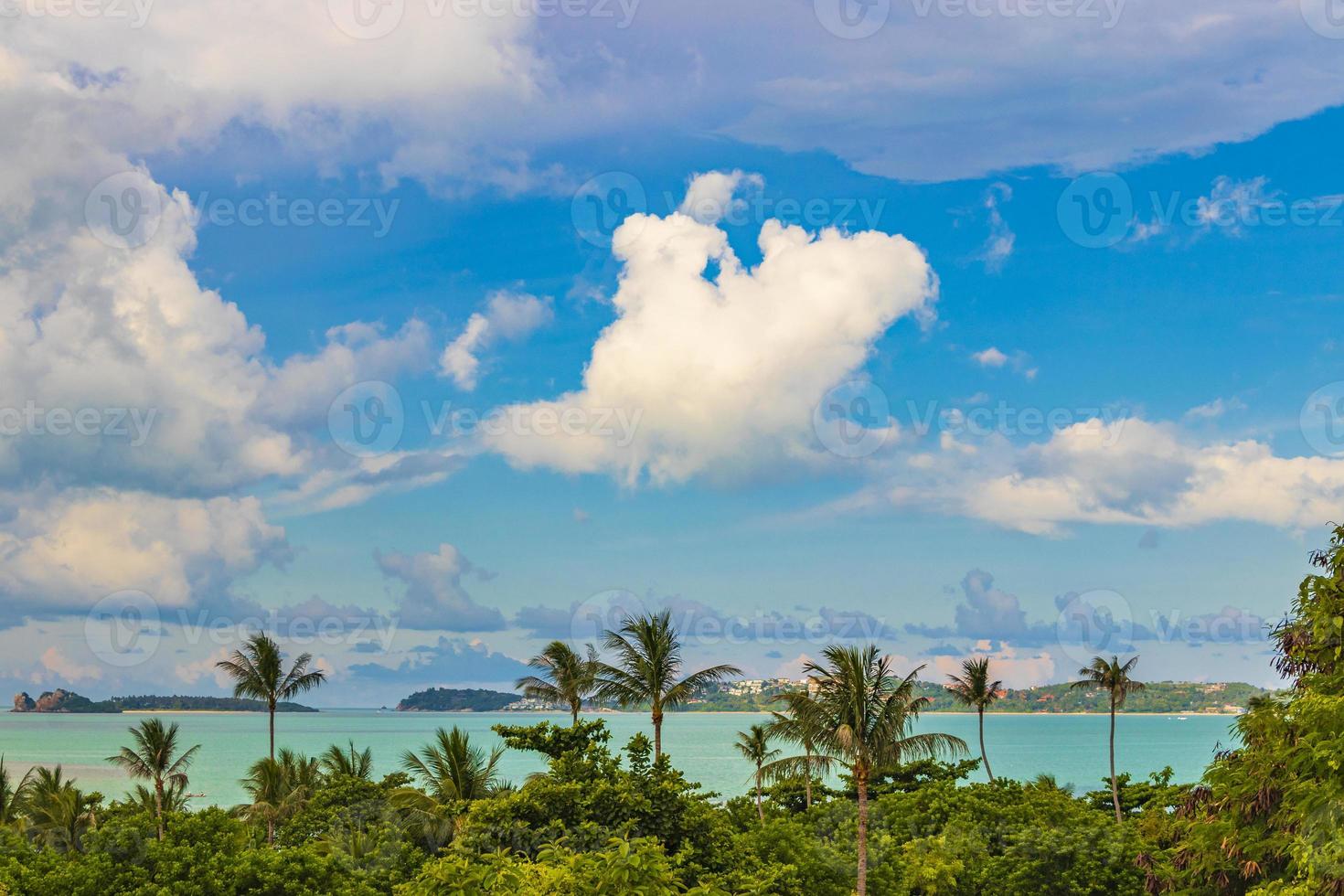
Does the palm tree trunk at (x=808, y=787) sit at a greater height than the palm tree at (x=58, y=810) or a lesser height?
lesser

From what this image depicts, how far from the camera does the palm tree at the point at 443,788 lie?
32.0 m

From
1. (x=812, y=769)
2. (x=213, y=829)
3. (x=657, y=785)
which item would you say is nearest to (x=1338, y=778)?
(x=657, y=785)

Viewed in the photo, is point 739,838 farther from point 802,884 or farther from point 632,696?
point 632,696

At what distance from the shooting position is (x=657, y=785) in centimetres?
2573

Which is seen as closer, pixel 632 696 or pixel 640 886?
pixel 640 886

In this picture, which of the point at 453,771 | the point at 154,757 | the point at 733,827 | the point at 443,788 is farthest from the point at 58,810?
the point at 733,827

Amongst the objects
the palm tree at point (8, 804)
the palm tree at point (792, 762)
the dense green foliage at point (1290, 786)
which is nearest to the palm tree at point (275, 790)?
the palm tree at point (8, 804)

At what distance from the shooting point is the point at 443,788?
34.8m

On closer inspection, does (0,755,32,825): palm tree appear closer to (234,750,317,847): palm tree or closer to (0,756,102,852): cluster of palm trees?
(0,756,102,852): cluster of palm trees

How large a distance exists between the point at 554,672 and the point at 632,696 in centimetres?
1018

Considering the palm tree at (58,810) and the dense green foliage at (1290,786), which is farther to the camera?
the palm tree at (58,810)

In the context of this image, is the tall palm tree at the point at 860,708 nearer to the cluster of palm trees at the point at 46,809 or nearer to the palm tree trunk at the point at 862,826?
the palm tree trunk at the point at 862,826

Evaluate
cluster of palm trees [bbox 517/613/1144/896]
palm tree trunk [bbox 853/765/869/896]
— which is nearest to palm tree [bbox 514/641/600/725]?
cluster of palm trees [bbox 517/613/1144/896]

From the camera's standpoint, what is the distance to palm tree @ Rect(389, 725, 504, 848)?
3195 cm
